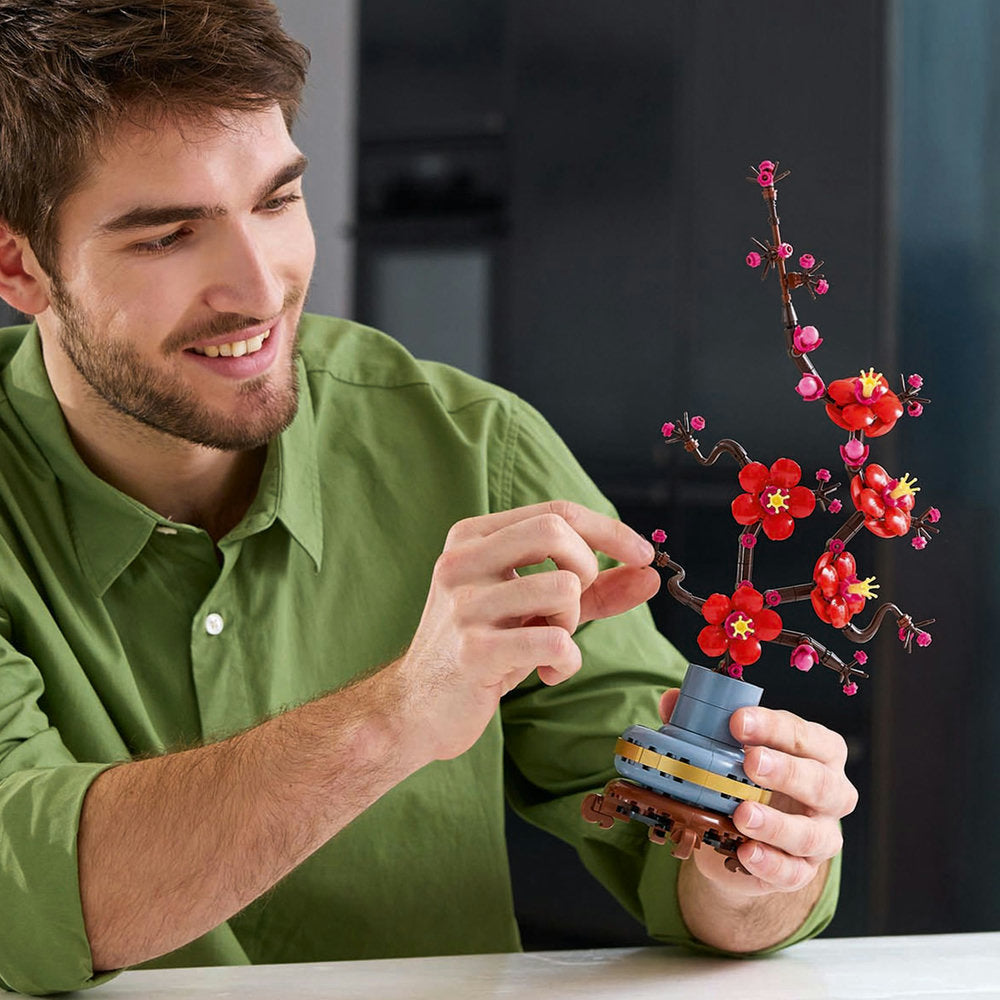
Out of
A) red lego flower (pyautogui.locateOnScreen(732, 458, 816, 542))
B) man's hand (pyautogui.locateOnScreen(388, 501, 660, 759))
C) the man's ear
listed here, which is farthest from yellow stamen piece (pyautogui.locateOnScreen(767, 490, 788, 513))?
the man's ear

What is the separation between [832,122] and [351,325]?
4.43 feet

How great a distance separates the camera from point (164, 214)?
1.27 metres

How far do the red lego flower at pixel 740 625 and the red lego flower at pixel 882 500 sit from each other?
0.30 feet

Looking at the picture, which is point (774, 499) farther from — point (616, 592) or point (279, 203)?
point (279, 203)

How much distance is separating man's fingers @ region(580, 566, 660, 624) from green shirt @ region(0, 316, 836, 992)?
0.84 ft

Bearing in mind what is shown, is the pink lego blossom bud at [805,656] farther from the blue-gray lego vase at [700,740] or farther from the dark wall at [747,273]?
the dark wall at [747,273]

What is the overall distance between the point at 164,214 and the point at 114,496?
254 mm

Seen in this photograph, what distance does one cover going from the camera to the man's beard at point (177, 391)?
1.33m

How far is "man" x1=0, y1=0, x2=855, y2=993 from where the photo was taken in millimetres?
1279

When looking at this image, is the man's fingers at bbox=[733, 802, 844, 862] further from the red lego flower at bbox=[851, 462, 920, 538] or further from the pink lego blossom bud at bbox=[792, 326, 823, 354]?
the pink lego blossom bud at bbox=[792, 326, 823, 354]

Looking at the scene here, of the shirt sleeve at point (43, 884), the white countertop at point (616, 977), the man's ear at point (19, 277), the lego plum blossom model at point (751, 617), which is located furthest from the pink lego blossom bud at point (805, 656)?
the man's ear at point (19, 277)

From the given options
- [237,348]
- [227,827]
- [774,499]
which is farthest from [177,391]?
[774,499]

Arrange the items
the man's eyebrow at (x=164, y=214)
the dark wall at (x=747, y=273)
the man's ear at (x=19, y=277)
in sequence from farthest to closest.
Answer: the dark wall at (x=747, y=273)
the man's ear at (x=19, y=277)
the man's eyebrow at (x=164, y=214)

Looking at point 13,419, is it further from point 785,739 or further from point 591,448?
point 591,448
